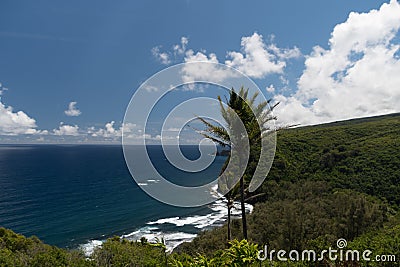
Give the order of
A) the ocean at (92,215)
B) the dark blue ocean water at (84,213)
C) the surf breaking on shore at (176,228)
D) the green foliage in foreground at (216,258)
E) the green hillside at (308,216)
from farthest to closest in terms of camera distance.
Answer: the dark blue ocean water at (84,213)
the ocean at (92,215)
the surf breaking on shore at (176,228)
the green hillside at (308,216)
the green foliage in foreground at (216,258)

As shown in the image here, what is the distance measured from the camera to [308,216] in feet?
90.6

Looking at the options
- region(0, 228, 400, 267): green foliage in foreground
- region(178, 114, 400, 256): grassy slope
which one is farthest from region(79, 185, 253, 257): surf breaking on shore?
region(0, 228, 400, 267): green foliage in foreground

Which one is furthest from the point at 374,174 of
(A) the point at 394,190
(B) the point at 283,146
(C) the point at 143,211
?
(C) the point at 143,211

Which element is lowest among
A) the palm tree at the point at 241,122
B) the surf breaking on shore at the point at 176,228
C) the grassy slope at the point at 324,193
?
the surf breaking on shore at the point at 176,228

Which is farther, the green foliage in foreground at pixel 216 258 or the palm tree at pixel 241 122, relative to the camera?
the palm tree at pixel 241 122

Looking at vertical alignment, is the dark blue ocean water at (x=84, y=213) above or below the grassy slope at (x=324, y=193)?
below

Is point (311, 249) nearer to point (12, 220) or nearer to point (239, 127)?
point (239, 127)

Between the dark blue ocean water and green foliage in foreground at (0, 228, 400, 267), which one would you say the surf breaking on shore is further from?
green foliage in foreground at (0, 228, 400, 267)

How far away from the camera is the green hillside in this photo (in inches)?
310

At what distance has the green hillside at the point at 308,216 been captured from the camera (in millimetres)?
7875

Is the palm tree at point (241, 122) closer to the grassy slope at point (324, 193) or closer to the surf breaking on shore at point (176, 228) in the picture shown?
the grassy slope at point (324, 193)

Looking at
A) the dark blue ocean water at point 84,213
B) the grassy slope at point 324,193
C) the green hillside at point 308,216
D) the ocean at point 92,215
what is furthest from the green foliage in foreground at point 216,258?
the dark blue ocean water at point 84,213

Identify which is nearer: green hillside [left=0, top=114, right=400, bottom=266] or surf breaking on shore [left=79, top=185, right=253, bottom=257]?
green hillside [left=0, top=114, right=400, bottom=266]

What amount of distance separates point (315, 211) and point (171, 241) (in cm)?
1808
